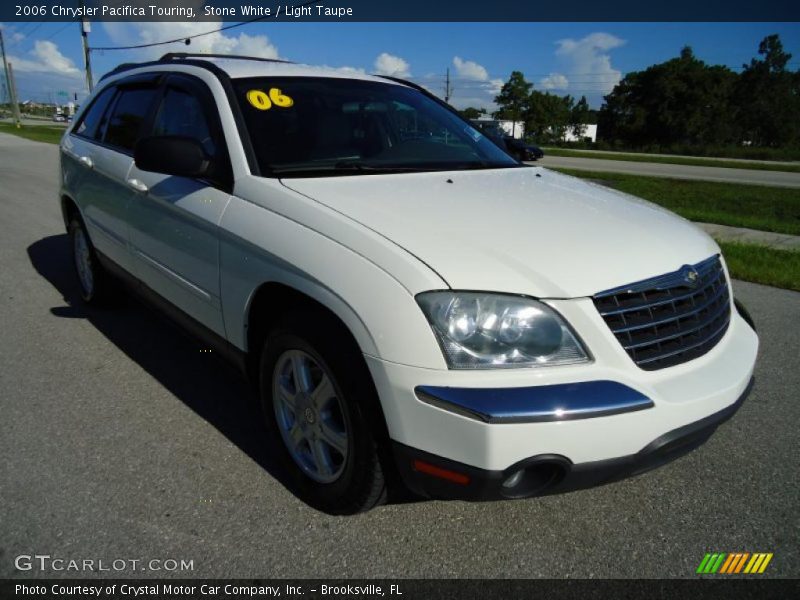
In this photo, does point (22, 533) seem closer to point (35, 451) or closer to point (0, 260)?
point (35, 451)

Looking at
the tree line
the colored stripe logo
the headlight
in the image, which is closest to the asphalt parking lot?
the colored stripe logo

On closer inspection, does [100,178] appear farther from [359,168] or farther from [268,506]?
[268,506]

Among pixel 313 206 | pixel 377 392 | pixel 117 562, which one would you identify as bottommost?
pixel 117 562

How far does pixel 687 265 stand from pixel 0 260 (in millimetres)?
6396

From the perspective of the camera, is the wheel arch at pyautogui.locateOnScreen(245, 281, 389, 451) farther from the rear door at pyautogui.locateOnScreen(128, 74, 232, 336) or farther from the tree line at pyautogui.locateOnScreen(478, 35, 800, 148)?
the tree line at pyautogui.locateOnScreen(478, 35, 800, 148)

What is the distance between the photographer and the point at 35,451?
2.69 m

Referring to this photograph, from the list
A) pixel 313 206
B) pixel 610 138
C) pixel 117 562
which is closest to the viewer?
pixel 117 562

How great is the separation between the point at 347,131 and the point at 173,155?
2.88ft

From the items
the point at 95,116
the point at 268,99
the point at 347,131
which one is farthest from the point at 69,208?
the point at 347,131

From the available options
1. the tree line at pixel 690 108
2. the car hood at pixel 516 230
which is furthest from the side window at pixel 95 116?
the tree line at pixel 690 108

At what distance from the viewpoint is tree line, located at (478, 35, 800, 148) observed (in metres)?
62.1

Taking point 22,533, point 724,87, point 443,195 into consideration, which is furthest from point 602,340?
point 724,87

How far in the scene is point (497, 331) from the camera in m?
1.83

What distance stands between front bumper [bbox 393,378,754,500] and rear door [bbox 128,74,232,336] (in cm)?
125
